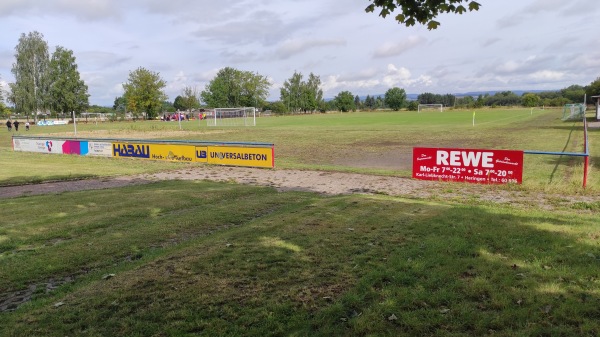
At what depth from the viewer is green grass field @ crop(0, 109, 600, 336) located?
13.4 ft

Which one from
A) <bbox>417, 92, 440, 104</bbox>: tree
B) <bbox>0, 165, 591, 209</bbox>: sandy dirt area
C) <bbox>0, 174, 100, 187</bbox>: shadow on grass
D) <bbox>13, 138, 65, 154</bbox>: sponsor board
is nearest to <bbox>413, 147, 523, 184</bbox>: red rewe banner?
<bbox>0, 165, 591, 209</bbox>: sandy dirt area

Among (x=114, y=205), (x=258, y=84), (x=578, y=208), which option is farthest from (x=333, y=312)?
(x=258, y=84)

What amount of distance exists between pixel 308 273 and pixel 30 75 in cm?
9956

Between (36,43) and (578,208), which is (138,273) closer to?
(578,208)

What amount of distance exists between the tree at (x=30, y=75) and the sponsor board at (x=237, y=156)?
264ft

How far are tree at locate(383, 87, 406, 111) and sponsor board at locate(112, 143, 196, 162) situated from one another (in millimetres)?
142592

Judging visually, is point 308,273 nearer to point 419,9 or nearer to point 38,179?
point 419,9

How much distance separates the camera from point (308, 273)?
537cm

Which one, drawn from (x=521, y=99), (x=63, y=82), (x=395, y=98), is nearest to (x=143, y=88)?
(x=63, y=82)

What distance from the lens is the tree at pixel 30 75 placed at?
85250mm

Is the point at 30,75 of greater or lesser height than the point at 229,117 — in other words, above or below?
above

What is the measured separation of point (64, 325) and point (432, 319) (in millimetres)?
3453

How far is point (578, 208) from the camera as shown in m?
10.5

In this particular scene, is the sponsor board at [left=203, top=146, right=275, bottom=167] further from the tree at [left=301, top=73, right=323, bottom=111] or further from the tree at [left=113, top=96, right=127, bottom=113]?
the tree at [left=301, top=73, right=323, bottom=111]
